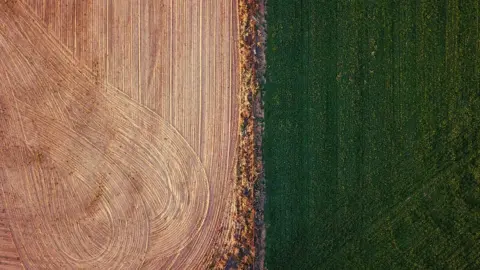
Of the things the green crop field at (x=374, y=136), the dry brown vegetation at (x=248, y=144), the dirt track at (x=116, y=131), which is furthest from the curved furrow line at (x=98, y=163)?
the green crop field at (x=374, y=136)

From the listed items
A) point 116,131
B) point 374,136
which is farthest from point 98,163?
point 374,136

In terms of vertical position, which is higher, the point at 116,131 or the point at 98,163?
the point at 116,131

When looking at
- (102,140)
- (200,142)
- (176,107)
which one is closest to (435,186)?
(200,142)

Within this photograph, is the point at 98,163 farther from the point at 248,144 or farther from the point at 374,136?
the point at 374,136

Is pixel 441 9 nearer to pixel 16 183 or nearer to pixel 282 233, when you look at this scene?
pixel 282 233

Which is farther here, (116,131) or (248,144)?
(116,131)

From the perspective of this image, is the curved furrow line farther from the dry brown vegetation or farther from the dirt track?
the dry brown vegetation

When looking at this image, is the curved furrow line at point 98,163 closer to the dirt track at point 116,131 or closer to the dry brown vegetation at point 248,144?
the dirt track at point 116,131

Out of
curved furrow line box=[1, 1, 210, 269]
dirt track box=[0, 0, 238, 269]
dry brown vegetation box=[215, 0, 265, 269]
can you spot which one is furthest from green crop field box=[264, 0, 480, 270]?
curved furrow line box=[1, 1, 210, 269]
